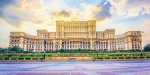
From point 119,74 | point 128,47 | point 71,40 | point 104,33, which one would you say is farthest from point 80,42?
point 119,74

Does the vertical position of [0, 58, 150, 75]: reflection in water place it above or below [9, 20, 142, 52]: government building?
below

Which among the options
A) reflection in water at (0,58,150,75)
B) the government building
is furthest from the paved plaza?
the government building

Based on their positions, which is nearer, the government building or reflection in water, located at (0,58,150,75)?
reflection in water, located at (0,58,150,75)

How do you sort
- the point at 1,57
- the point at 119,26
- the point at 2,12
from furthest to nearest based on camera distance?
the point at 119,26
the point at 1,57
the point at 2,12

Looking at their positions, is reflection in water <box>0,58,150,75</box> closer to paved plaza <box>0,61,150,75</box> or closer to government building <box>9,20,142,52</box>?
paved plaza <box>0,61,150,75</box>

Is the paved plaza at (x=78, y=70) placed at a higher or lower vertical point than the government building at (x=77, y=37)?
lower

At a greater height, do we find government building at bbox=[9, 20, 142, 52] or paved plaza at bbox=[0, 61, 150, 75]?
government building at bbox=[9, 20, 142, 52]

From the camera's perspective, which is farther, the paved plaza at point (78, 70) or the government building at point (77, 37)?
the government building at point (77, 37)

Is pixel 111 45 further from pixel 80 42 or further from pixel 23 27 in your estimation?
pixel 23 27

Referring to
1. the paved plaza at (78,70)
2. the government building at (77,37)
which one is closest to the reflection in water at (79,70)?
the paved plaza at (78,70)

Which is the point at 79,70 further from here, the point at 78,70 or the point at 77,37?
the point at 77,37

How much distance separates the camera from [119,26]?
59.7 ft

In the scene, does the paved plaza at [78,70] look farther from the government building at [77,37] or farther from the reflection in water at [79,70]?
the government building at [77,37]

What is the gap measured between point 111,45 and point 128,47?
585 cm
